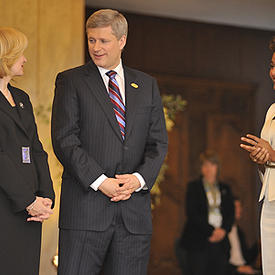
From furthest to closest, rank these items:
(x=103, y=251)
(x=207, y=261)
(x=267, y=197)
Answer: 1. (x=207, y=261)
2. (x=267, y=197)
3. (x=103, y=251)

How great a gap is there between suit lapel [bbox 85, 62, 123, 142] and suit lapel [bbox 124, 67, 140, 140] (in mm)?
79

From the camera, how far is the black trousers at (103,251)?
10.4 ft

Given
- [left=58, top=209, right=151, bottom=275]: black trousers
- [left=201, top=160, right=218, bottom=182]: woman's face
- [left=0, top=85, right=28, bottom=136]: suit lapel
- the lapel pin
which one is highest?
the lapel pin

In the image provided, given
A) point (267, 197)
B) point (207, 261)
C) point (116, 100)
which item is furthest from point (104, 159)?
point (207, 261)

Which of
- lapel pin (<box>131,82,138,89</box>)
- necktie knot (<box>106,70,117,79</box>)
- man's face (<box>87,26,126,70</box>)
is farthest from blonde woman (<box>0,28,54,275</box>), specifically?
lapel pin (<box>131,82,138,89</box>)

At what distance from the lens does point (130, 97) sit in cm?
339

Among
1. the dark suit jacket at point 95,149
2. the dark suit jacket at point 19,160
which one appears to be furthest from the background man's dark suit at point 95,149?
the dark suit jacket at point 19,160

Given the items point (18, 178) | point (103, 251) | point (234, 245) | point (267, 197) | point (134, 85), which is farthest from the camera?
point (234, 245)

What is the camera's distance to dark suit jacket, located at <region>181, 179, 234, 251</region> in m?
6.91

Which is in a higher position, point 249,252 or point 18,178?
point 18,178

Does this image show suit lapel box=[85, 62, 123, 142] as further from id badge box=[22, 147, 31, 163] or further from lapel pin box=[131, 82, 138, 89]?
id badge box=[22, 147, 31, 163]

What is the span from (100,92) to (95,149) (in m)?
0.32

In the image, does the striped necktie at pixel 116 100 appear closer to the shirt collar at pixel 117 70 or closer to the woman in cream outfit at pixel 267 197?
the shirt collar at pixel 117 70

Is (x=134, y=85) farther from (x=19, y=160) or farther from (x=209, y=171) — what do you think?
(x=209, y=171)
